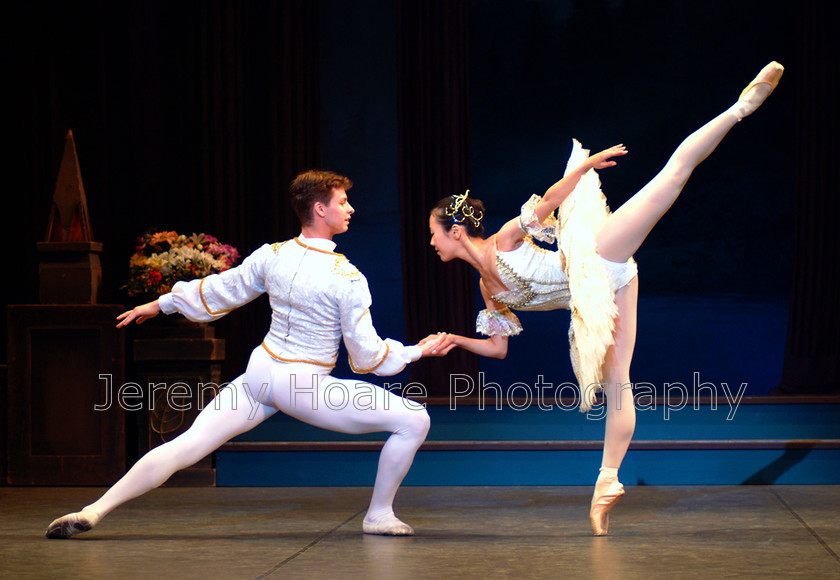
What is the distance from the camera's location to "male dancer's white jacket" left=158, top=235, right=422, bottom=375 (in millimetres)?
3131

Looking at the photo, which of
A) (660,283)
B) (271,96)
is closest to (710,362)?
(660,283)

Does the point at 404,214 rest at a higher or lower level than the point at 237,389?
higher

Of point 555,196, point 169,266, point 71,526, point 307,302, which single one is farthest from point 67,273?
point 555,196

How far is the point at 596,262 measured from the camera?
3318mm

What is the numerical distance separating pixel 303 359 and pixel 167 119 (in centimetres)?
393

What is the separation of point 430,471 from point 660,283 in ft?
11.1

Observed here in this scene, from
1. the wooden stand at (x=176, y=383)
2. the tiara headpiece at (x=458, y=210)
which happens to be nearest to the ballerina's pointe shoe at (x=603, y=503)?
the tiara headpiece at (x=458, y=210)

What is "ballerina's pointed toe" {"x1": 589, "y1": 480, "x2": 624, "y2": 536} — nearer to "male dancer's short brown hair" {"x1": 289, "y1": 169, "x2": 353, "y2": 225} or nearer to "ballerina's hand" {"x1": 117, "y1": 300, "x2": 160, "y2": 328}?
"male dancer's short brown hair" {"x1": 289, "y1": 169, "x2": 353, "y2": 225}

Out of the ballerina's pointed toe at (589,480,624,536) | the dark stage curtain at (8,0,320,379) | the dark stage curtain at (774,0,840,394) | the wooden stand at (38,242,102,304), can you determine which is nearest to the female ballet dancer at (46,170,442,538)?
the ballerina's pointed toe at (589,480,624,536)

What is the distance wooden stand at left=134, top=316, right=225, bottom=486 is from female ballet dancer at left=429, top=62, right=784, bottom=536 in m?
1.77

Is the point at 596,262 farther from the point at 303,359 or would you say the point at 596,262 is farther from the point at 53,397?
the point at 53,397

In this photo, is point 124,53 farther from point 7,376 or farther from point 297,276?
point 297,276

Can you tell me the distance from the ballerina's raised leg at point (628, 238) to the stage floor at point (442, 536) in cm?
21

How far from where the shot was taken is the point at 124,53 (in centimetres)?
639
